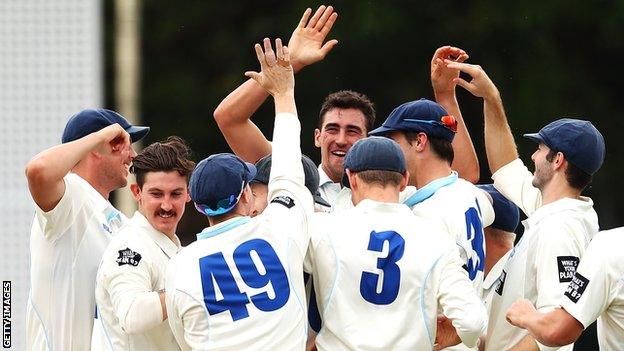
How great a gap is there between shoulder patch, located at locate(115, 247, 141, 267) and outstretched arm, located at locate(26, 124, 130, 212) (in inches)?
20.4

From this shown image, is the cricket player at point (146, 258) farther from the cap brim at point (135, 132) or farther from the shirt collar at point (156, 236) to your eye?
the cap brim at point (135, 132)

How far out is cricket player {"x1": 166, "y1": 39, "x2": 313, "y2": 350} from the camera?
6.48 meters

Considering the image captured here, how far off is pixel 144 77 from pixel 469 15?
5.32 metres

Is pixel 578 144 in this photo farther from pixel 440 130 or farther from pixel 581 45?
pixel 581 45

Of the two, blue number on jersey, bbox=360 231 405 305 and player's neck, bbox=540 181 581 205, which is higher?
player's neck, bbox=540 181 581 205

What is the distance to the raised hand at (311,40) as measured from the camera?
7.58 meters

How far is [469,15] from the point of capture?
66.2ft

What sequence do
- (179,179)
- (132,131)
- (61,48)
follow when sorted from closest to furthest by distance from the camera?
(179,179)
(132,131)
(61,48)

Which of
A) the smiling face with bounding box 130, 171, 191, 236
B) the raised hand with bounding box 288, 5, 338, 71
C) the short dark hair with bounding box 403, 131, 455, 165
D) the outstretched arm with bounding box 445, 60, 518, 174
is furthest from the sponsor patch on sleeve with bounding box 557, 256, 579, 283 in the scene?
the smiling face with bounding box 130, 171, 191, 236

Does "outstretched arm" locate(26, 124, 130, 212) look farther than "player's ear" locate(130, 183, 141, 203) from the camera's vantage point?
No

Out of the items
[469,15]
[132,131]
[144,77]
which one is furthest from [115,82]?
[132,131]

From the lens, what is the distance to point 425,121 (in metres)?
7.43

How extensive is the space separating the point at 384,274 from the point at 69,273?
5.95 ft

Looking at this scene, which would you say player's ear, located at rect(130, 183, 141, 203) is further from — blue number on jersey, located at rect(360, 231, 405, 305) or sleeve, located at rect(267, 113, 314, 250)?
blue number on jersey, located at rect(360, 231, 405, 305)
